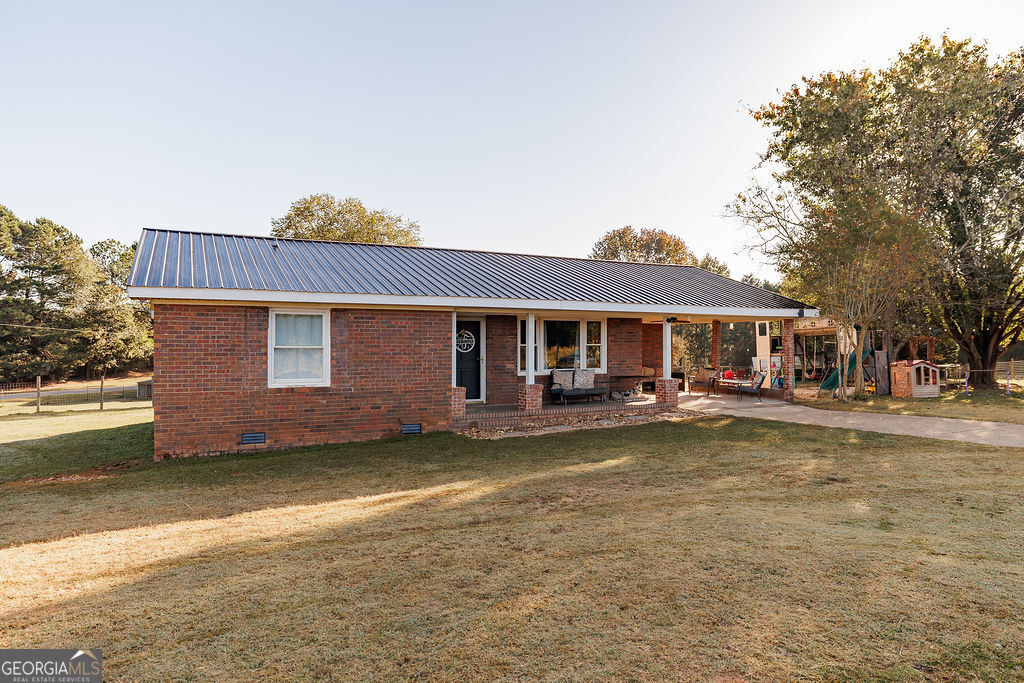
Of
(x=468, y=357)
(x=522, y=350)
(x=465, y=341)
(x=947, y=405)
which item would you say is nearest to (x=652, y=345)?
(x=522, y=350)

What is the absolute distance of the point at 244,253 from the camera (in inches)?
444

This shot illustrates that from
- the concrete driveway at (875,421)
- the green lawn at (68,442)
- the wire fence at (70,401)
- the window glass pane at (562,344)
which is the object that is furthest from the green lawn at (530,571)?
the wire fence at (70,401)

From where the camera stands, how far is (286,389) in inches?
377

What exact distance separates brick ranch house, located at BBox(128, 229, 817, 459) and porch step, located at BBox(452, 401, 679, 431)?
0.26 meters

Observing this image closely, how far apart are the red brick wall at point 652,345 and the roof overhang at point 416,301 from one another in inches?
127

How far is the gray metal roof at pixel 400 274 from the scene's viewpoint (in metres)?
9.49

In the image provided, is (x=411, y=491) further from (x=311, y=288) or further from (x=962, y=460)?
(x=962, y=460)

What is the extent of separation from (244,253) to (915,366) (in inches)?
785

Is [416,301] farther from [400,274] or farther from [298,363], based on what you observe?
[298,363]

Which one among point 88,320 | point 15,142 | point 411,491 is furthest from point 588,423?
point 88,320

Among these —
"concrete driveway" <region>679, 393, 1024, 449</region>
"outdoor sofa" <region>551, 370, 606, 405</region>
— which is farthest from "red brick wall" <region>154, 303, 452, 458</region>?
"concrete driveway" <region>679, 393, 1024, 449</region>

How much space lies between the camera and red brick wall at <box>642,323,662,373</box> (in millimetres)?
17234

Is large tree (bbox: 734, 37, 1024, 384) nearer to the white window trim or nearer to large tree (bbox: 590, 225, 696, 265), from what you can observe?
the white window trim

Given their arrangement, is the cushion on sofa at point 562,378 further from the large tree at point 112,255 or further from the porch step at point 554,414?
the large tree at point 112,255
